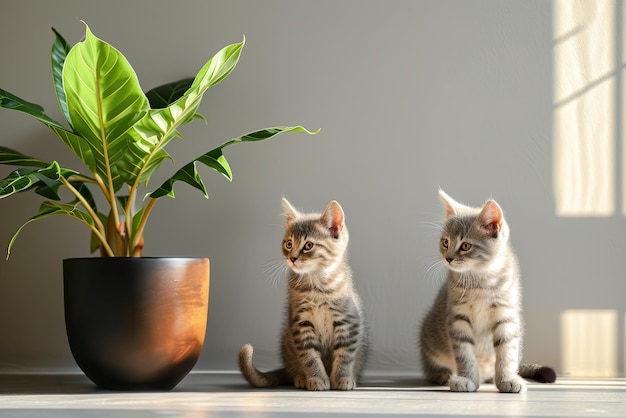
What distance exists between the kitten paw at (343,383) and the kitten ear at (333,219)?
384 millimetres

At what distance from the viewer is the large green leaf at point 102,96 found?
1627 millimetres

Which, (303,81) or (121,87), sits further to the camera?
(303,81)

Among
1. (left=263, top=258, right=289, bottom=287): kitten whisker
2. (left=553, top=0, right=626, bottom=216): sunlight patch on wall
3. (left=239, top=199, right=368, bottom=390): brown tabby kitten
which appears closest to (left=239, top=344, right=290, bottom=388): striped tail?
(left=239, top=199, right=368, bottom=390): brown tabby kitten

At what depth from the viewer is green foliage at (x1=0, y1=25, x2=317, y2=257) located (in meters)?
1.66

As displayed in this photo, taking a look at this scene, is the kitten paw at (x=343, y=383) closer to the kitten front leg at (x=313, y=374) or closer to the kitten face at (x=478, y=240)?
the kitten front leg at (x=313, y=374)

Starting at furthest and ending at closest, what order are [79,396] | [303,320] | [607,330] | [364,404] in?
[607,330] < [303,320] < [79,396] < [364,404]

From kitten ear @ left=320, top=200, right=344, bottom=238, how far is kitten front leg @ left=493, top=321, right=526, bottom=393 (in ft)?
1.62

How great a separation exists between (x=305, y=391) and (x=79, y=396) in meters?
0.57

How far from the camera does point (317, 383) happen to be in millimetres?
1844

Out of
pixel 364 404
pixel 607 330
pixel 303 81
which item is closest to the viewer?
pixel 364 404

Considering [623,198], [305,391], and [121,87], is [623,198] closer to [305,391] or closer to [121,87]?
[305,391]

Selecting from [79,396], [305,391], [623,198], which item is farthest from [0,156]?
[623,198]

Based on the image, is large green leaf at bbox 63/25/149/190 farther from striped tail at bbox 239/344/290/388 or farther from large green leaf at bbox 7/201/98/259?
striped tail at bbox 239/344/290/388

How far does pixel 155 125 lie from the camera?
69.5 inches
